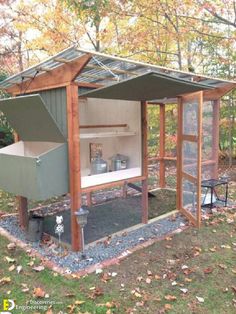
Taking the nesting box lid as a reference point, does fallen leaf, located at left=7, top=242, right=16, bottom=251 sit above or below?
below

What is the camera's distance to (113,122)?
15.9ft

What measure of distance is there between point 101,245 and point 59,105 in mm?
1980

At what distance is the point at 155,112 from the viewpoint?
30.1 feet

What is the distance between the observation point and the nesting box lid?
325cm

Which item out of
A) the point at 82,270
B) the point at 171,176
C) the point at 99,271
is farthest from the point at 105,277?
the point at 171,176

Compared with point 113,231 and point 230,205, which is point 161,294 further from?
point 230,205

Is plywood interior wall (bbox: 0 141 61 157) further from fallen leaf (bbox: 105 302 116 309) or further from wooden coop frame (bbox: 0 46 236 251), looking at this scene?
fallen leaf (bbox: 105 302 116 309)

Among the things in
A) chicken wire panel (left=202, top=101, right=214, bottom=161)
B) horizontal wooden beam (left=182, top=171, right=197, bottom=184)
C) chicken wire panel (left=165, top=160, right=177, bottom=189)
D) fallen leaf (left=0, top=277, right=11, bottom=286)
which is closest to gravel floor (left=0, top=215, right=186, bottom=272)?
fallen leaf (left=0, top=277, right=11, bottom=286)

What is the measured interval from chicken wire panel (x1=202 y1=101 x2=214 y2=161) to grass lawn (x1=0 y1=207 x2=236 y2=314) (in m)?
2.44

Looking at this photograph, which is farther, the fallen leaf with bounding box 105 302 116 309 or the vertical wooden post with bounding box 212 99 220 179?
the vertical wooden post with bounding box 212 99 220 179

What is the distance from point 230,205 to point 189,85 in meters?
3.28

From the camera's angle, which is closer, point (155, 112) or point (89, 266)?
point (89, 266)

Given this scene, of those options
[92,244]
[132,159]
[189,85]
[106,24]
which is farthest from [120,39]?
[92,244]

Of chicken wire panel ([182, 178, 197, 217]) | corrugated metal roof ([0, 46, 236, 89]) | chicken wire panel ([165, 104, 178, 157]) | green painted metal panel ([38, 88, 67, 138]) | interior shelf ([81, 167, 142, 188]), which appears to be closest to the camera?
corrugated metal roof ([0, 46, 236, 89])
